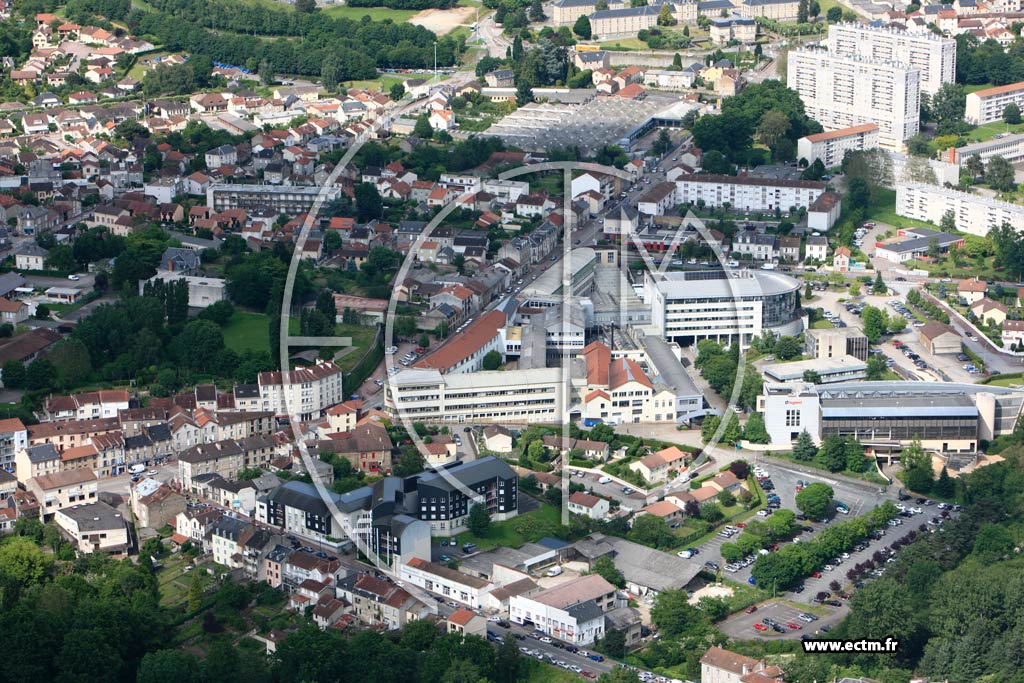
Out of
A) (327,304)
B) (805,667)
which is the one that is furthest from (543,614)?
(327,304)

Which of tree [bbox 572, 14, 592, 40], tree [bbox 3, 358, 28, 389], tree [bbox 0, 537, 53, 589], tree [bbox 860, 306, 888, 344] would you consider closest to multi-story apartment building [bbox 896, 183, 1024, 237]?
tree [bbox 860, 306, 888, 344]

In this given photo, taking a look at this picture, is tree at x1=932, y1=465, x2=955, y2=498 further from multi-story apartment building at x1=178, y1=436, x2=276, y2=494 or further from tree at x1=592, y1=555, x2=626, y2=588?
multi-story apartment building at x1=178, y1=436, x2=276, y2=494

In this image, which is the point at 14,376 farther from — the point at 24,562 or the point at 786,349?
the point at 786,349

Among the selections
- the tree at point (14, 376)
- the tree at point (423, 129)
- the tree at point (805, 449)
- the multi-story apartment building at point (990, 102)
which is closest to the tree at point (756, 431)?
the tree at point (805, 449)

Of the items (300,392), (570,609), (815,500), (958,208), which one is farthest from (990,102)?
(570,609)

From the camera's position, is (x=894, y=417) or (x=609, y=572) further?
(x=894, y=417)

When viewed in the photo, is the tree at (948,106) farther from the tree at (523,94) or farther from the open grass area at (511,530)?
the open grass area at (511,530)
